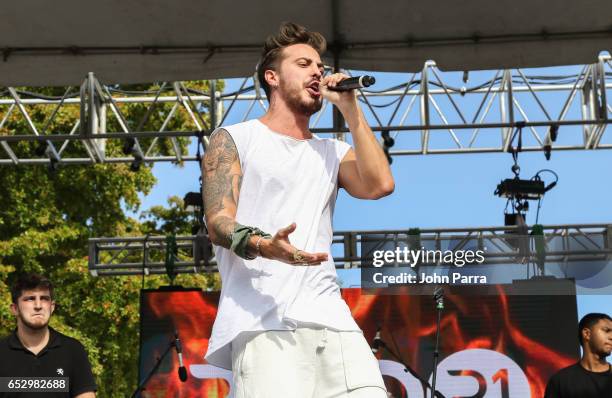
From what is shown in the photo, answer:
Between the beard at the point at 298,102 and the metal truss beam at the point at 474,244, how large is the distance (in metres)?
3.84

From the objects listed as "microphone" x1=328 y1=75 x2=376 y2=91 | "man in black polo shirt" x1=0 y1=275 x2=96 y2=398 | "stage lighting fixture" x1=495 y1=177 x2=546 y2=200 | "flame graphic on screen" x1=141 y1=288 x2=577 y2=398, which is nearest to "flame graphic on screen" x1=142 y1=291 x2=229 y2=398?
"flame graphic on screen" x1=141 y1=288 x2=577 y2=398

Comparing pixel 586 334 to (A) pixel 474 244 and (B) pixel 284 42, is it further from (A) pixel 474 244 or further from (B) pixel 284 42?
(B) pixel 284 42

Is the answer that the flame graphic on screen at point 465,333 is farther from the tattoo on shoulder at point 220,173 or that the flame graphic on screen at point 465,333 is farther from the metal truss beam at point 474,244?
the tattoo on shoulder at point 220,173

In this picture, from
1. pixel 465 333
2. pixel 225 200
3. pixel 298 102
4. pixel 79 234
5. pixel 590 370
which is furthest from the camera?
pixel 79 234

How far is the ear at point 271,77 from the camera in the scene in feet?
9.52

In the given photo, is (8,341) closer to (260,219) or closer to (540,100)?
(260,219)

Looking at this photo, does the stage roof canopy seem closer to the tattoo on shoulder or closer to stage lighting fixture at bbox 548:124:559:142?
stage lighting fixture at bbox 548:124:559:142

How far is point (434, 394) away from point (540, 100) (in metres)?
4.20

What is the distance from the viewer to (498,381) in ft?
21.7

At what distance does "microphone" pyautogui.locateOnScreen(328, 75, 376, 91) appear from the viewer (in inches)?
104

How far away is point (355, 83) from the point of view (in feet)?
8.71

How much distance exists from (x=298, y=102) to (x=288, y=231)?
63cm

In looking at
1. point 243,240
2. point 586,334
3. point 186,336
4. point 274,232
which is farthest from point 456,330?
point 243,240

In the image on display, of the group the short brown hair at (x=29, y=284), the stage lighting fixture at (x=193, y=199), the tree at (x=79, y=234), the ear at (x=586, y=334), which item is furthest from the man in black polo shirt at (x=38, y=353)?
the tree at (x=79, y=234)
